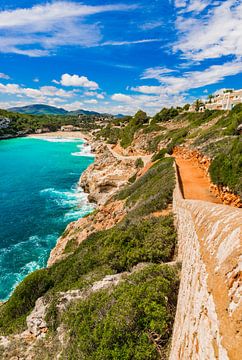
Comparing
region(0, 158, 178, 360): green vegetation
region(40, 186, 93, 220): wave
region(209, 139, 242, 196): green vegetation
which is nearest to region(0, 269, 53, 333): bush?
region(0, 158, 178, 360): green vegetation

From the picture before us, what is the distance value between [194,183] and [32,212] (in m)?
→ 23.8

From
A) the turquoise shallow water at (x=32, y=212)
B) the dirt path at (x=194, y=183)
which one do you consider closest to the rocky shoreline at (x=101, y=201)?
the turquoise shallow water at (x=32, y=212)

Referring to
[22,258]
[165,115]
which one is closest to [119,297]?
[22,258]

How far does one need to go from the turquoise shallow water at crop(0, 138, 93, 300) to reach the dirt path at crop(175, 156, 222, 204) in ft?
48.7

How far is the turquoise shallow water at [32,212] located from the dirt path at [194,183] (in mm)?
14838

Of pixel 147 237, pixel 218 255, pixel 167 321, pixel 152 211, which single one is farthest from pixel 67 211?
pixel 218 255

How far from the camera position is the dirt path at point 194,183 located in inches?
607

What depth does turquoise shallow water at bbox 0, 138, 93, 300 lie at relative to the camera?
22406mm

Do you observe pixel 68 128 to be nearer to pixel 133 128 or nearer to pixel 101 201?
pixel 133 128

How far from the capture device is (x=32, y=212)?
3328 cm

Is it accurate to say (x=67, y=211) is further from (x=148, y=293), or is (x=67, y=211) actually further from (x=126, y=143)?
(x=126, y=143)

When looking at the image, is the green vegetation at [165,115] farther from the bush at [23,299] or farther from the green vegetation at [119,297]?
the bush at [23,299]

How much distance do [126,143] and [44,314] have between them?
5126cm

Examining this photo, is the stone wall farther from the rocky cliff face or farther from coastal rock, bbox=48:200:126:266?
the rocky cliff face
